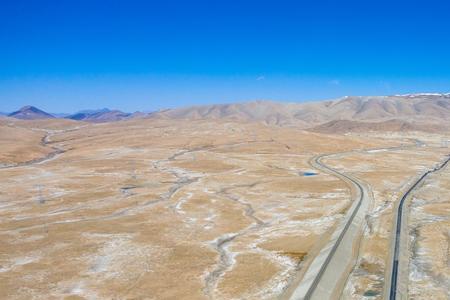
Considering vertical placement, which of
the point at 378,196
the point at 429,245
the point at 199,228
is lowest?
the point at 429,245

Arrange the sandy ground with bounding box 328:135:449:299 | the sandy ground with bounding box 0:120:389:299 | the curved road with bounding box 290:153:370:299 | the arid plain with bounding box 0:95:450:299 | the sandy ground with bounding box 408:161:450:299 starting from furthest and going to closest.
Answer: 1. the sandy ground with bounding box 0:120:389:299
2. the arid plain with bounding box 0:95:450:299
3. the sandy ground with bounding box 328:135:449:299
4. the sandy ground with bounding box 408:161:450:299
5. the curved road with bounding box 290:153:370:299

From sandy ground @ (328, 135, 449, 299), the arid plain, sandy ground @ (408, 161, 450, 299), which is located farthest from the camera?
the arid plain

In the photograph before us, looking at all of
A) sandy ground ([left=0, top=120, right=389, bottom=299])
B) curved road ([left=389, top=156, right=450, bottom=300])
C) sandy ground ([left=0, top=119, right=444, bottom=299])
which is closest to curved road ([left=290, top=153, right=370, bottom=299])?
sandy ground ([left=0, top=119, right=444, bottom=299])

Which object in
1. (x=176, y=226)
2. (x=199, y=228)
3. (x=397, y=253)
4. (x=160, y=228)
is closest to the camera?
(x=397, y=253)

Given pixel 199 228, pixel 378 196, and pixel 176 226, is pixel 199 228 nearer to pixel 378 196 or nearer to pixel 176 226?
pixel 176 226

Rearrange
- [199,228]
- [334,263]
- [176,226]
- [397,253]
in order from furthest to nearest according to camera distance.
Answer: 1. [176,226]
2. [199,228]
3. [397,253]
4. [334,263]

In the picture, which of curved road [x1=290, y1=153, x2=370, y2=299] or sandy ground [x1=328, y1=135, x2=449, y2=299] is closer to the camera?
curved road [x1=290, y1=153, x2=370, y2=299]

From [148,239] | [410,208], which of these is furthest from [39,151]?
[410,208]

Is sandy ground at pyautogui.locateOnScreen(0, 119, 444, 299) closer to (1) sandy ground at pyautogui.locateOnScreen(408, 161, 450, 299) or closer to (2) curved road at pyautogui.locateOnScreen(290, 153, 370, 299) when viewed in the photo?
(2) curved road at pyautogui.locateOnScreen(290, 153, 370, 299)

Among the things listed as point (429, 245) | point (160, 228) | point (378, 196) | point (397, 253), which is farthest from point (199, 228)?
point (378, 196)
